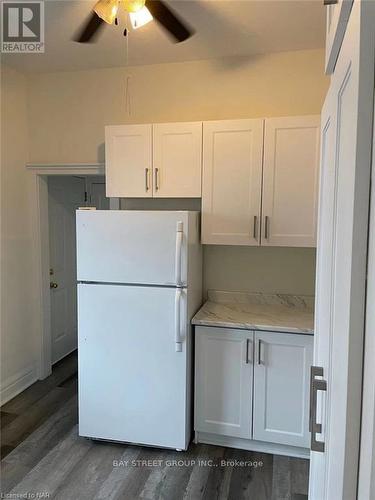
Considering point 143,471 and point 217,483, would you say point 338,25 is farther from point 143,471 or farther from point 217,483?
point 143,471

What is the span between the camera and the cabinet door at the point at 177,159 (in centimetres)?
272

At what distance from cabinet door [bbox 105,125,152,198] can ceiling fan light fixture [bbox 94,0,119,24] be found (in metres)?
0.96

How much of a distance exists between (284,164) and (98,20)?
4.80ft

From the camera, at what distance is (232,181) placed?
8.79ft

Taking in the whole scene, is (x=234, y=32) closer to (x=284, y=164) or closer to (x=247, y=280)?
(x=284, y=164)

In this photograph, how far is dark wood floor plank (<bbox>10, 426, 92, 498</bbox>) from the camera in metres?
2.20

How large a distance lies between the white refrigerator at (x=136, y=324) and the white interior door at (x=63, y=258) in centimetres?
147

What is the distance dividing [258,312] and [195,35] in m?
1.99

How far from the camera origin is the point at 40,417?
118 inches

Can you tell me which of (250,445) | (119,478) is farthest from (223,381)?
(119,478)

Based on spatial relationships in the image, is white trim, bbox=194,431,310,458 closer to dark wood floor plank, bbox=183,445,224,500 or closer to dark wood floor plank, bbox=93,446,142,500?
dark wood floor plank, bbox=183,445,224,500

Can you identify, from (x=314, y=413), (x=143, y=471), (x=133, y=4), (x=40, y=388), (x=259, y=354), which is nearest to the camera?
(x=314, y=413)

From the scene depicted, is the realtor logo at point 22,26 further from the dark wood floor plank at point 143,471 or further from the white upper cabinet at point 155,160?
the dark wood floor plank at point 143,471

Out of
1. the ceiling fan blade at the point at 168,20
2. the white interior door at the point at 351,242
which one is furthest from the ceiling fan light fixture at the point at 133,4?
the white interior door at the point at 351,242
